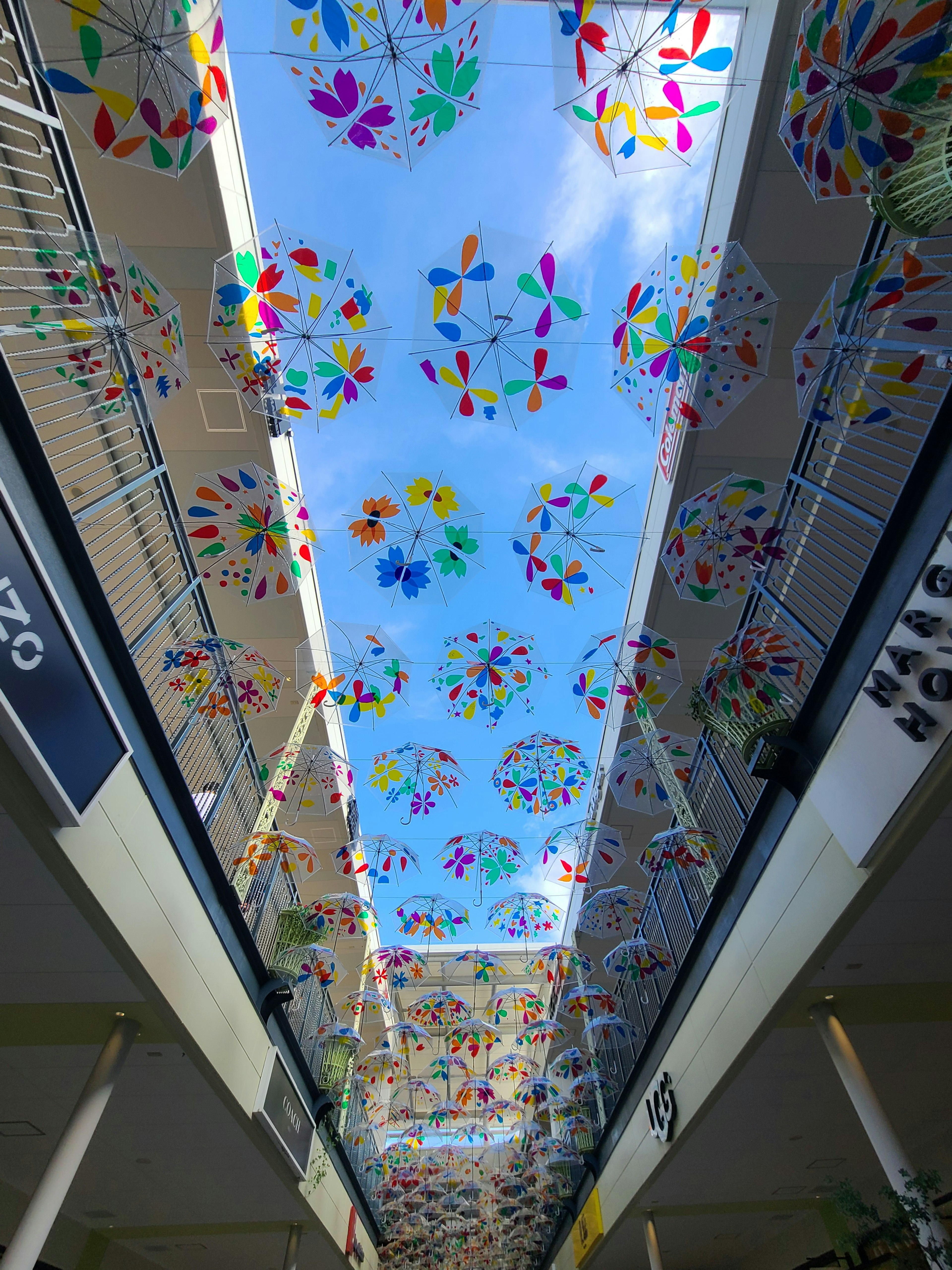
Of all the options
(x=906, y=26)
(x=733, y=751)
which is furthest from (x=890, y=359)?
(x=733, y=751)

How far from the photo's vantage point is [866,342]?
4.62 metres

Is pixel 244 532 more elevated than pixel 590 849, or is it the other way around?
pixel 590 849

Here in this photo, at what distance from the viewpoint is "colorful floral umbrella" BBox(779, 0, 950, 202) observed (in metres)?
3.41

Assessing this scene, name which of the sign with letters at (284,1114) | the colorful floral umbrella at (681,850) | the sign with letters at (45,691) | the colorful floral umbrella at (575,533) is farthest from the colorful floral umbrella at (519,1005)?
the sign with letters at (45,691)

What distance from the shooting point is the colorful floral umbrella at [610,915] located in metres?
10.2

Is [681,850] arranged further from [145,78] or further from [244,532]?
[145,78]

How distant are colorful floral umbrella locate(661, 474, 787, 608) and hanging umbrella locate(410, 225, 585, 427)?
79.3 inches

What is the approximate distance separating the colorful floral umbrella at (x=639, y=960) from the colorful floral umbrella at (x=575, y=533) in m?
4.64

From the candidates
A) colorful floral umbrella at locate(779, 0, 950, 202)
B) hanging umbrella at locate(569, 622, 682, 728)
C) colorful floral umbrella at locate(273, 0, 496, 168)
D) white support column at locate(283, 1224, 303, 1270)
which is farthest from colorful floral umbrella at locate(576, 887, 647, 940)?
colorful floral umbrella at locate(273, 0, 496, 168)

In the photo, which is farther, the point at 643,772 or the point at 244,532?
the point at 643,772

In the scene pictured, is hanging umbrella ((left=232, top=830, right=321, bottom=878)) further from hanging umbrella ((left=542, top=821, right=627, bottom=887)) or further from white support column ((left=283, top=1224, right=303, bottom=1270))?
white support column ((left=283, top=1224, right=303, bottom=1270))

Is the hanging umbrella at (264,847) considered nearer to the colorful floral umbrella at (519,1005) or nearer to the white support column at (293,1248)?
the white support column at (293,1248)

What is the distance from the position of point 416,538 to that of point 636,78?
15.4ft

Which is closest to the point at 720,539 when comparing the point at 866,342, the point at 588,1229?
the point at 866,342
